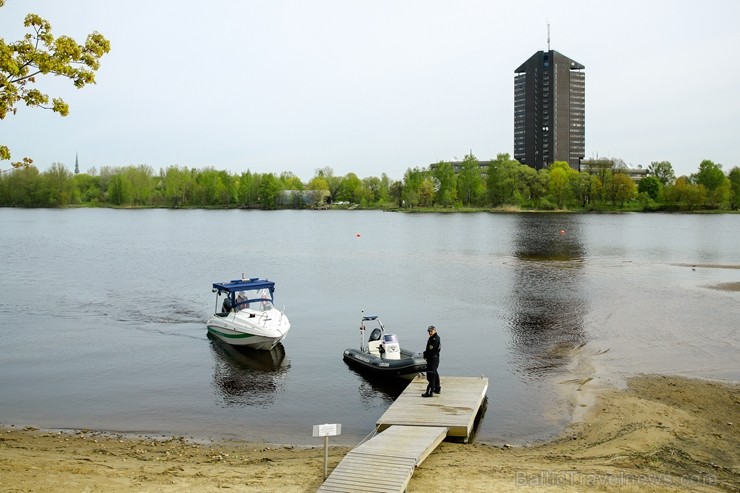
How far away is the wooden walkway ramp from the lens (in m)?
12.8

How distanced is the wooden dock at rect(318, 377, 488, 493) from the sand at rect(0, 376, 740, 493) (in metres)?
0.45

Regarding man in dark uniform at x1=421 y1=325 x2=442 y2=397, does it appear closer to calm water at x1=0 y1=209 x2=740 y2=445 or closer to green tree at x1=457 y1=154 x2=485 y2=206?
calm water at x1=0 y1=209 x2=740 y2=445

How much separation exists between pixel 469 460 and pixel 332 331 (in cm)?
1776

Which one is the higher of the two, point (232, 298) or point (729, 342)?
point (232, 298)

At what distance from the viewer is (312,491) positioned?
13.3m

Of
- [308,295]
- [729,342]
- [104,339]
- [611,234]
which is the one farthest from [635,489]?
[611,234]

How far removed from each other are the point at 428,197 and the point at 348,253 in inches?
4866

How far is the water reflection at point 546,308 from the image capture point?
2802 cm

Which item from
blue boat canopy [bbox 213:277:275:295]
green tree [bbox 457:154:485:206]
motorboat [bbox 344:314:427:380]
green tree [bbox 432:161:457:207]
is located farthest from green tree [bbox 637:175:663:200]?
motorboat [bbox 344:314:427:380]

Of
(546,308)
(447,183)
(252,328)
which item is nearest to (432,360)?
(252,328)

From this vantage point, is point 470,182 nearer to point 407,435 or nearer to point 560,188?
point 560,188

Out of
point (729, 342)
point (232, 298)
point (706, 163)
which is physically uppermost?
point (706, 163)

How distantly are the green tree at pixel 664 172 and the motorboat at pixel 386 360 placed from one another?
181 metres

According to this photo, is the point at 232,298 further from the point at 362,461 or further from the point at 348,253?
the point at 348,253
